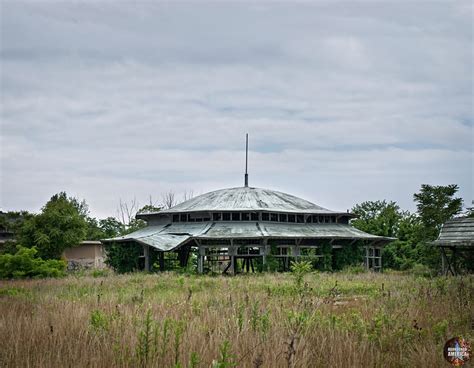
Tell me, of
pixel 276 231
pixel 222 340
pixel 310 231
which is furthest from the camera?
pixel 310 231

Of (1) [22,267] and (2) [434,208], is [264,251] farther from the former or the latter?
(1) [22,267]

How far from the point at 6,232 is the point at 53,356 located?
5052 cm

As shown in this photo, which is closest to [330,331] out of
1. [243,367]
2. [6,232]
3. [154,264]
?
[243,367]

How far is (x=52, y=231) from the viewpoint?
43.3 metres

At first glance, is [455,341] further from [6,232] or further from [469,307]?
[6,232]

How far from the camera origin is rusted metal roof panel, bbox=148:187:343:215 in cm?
4006

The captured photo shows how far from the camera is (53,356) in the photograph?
23.0ft

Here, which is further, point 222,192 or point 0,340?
point 222,192

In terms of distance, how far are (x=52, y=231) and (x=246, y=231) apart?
15028mm

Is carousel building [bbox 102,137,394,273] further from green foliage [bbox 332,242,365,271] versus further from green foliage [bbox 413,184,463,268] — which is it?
green foliage [bbox 413,184,463,268]

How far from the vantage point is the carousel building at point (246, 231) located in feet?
121

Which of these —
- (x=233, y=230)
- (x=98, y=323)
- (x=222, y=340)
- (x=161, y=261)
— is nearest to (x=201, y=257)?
(x=233, y=230)

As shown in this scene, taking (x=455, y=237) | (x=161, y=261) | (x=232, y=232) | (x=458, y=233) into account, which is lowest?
(x=161, y=261)

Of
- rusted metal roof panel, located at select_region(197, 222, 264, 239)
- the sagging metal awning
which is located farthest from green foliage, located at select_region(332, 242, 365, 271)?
rusted metal roof panel, located at select_region(197, 222, 264, 239)
